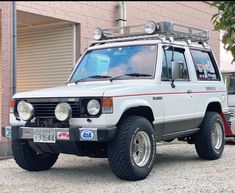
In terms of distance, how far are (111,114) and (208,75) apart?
3075mm

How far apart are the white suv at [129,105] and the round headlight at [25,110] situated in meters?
0.01

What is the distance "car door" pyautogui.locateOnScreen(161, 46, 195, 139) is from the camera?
7.36m

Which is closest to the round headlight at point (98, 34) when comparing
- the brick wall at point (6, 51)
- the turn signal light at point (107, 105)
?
the turn signal light at point (107, 105)

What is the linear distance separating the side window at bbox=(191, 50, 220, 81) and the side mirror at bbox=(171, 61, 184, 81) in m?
0.60

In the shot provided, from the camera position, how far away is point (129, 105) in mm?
6453

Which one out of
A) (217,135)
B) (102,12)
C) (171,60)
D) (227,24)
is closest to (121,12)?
(102,12)

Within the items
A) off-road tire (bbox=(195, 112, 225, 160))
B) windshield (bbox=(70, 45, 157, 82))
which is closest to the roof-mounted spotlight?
windshield (bbox=(70, 45, 157, 82))

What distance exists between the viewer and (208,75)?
8680mm

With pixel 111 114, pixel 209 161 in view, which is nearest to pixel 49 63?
pixel 209 161

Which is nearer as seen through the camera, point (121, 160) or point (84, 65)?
point (121, 160)

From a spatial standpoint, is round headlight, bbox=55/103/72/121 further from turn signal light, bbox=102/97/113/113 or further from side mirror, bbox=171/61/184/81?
side mirror, bbox=171/61/184/81

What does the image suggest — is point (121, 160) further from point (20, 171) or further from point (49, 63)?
point (49, 63)

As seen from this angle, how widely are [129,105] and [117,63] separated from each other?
4.24 ft

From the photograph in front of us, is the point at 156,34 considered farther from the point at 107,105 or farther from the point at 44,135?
the point at 44,135
